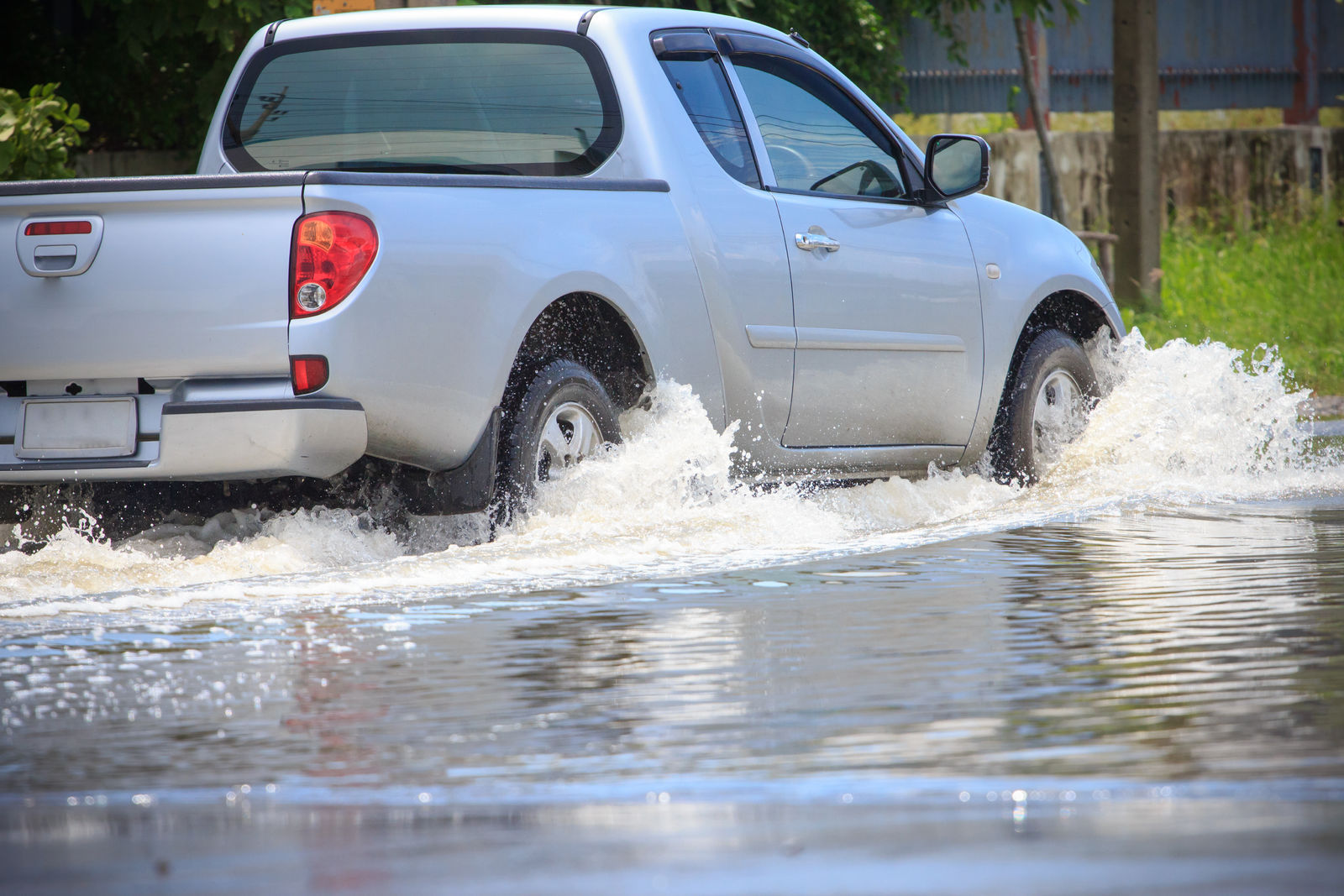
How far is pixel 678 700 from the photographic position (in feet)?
12.8

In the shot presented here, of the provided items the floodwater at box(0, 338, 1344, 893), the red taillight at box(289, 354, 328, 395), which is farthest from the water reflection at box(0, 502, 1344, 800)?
the red taillight at box(289, 354, 328, 395)

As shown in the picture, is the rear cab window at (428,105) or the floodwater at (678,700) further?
the rear cab window at (428,105)

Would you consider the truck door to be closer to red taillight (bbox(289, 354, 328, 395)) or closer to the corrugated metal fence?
red taillight (bbox(289, 354, 328, 395))

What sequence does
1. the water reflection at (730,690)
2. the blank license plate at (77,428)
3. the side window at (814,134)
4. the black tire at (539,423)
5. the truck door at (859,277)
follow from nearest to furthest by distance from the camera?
the water reflection at (730,690) < the blank license plate at (77,428) < the black tire at (539,423) < the truck door at (859,277) < the side window at (814,134)

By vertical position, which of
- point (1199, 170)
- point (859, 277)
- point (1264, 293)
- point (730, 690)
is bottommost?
point (1264, 293)

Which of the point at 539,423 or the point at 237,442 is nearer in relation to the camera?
the point at 237,442

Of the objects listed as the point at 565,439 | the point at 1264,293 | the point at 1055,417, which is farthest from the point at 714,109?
the point at 1264,293

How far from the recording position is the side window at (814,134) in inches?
281

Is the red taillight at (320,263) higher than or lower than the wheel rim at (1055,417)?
higher

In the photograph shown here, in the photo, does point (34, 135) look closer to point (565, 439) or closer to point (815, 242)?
point (815, 242)

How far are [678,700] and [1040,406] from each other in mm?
4371

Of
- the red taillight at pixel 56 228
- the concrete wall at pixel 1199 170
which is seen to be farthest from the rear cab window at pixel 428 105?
the concrete wall at pixel 1199 170

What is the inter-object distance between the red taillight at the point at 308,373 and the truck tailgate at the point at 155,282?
41 mm

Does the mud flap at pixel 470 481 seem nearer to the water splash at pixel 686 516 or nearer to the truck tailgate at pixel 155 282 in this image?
the water splash at pixel 686 516
